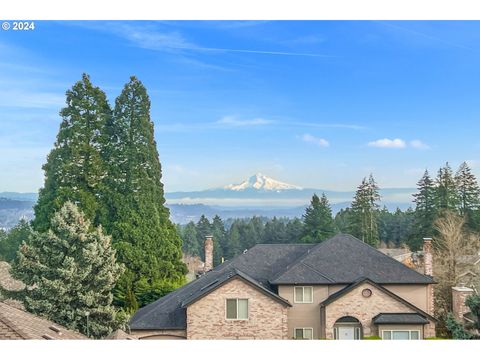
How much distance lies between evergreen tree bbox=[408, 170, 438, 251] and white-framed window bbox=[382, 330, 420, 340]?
3212 millimetres

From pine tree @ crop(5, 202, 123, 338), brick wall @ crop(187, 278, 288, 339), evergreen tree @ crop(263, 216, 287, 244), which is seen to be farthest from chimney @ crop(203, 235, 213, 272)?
brick wall @ crop(187, 278, 288, 339)

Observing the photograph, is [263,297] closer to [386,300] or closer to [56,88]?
[386,300]

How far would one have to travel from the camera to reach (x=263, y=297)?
13.0m

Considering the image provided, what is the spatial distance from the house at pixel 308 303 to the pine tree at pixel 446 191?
2335 mm

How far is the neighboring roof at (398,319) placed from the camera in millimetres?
13102

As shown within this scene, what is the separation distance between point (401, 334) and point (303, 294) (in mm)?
2030

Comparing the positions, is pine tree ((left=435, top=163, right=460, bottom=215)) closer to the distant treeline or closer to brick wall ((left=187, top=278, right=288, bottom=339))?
the distant treeline

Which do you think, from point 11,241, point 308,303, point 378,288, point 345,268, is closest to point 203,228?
point 345,268

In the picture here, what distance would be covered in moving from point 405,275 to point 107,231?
7.89m

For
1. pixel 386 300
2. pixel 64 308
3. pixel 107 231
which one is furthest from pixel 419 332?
pixel 107 231

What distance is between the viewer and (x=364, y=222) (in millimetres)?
18188

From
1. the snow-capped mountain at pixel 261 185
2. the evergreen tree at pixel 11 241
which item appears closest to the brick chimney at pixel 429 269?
the snow-capped mountain at pixel 261 185
